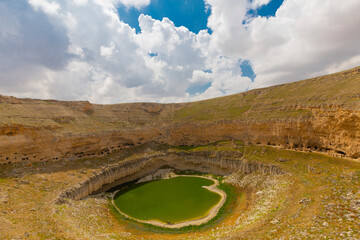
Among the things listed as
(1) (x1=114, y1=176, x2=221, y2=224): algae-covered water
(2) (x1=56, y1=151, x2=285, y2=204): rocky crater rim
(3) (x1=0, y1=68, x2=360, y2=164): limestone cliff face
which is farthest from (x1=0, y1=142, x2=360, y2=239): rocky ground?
(3) (x1=0, y1=68, x2=360, y2=164): limestone cliff face

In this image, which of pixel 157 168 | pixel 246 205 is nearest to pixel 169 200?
pixel 246 205

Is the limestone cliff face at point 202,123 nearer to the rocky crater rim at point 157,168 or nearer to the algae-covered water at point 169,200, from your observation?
the rocky crater rim at point 157,168

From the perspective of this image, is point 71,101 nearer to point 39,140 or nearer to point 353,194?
point 39,140

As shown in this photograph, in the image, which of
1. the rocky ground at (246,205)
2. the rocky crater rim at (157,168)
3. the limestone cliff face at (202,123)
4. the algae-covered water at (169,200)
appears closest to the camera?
the rocky ground at (246,205)

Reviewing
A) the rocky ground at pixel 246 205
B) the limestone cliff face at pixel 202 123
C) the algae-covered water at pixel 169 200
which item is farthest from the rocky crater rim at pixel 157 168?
the limestone cliff face at pixel 202 123

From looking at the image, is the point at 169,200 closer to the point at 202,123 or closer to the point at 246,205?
the point at 246,205

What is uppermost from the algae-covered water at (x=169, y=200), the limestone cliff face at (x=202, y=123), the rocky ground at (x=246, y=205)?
the limestone cliff face at (x=202, y=123)

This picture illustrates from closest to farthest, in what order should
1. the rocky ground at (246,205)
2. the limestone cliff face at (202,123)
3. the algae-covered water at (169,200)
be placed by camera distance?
1. the rocky ground at (246,205)
2. the algae-covered water at (169,200)
3. the limestone cliff face at (202,123)

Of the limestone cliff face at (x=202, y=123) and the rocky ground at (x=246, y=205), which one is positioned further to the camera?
the limestone cliff face at (x=202, y=123)
